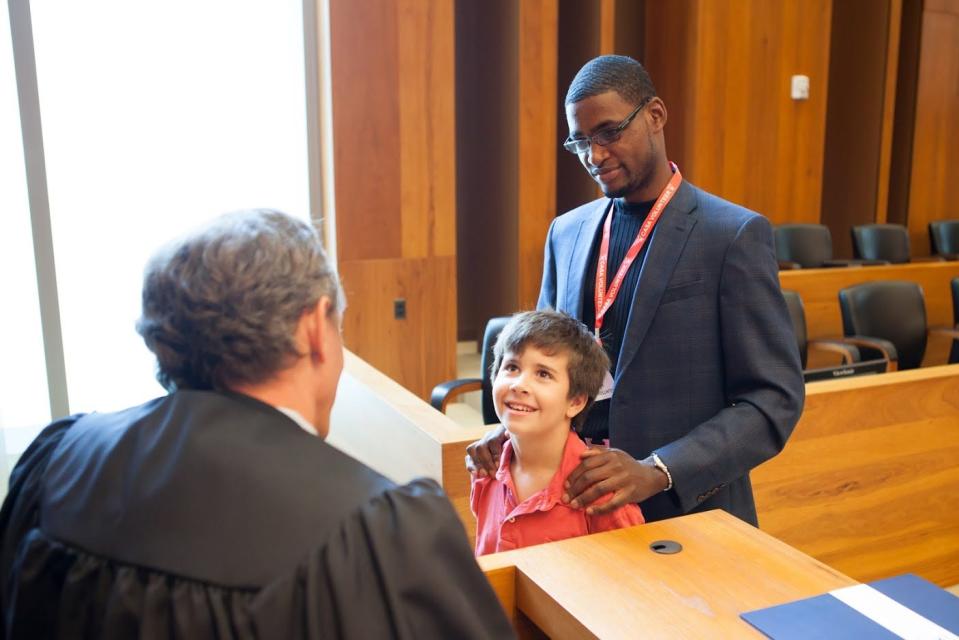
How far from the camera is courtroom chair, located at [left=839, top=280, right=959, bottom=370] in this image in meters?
4.27

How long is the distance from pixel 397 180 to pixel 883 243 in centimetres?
378

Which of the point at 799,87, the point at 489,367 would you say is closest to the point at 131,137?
the point at 489,367

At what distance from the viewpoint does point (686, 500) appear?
153cm

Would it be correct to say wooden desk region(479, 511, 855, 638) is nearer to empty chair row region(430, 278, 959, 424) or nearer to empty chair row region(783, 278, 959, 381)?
empty chair row region(430, 278, 959, 424)

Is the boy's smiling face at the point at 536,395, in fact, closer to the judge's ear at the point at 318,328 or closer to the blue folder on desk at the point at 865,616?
the blue folder on desk at the point at 865,616

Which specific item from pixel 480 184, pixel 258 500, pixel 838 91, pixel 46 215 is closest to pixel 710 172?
pixel 480 184

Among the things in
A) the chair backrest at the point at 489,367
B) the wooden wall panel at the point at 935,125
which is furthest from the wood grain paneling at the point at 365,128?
the wooden wall panel at the point at 935,125

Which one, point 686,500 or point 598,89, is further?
point 598,89

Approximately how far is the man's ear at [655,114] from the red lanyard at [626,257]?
8cm

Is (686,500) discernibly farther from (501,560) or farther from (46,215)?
(46,215)

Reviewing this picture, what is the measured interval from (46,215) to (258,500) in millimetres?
3785

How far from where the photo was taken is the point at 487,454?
1664 millimetres

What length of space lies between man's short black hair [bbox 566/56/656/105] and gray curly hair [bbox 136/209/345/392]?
0.88m

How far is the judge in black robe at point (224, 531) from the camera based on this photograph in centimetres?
A: 79
